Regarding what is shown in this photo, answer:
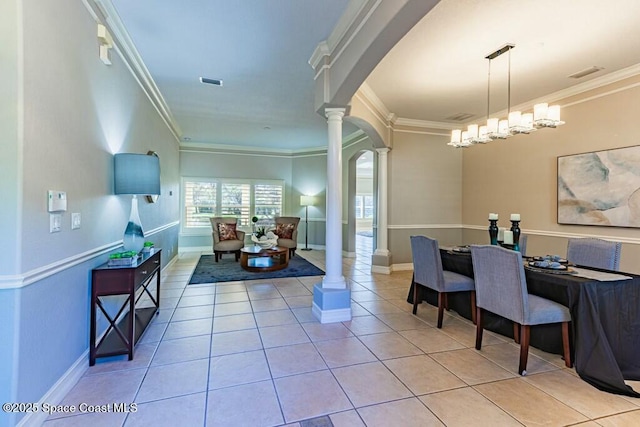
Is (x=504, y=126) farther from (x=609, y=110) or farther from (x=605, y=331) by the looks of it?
(x=605, y=331)

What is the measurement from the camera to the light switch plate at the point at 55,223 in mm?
1808

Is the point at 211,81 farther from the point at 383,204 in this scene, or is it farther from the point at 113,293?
the point at 383,204

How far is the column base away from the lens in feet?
10.7

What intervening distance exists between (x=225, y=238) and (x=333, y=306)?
13.9 ft

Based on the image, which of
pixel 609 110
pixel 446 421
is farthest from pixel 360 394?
pixel 609 110

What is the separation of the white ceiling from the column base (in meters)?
2.66

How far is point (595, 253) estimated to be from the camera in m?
3.07

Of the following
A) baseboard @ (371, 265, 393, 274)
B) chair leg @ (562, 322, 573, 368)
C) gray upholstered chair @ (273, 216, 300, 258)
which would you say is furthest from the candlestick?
gray upholstered chair @ (273, 216, 300, 258)

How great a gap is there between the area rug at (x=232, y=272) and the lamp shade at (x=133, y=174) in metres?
2.44

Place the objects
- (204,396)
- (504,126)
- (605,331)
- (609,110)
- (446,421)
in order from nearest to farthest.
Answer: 1. (446,421)
2. (204,396)
3. (605,331)
4. (504,126)
5. (609,110)

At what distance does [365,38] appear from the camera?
2453 mm

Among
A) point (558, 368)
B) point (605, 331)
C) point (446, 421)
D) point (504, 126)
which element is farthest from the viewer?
point (504, 126)

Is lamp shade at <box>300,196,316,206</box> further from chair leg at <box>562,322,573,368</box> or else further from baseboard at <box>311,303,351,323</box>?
chair leg at <box>562,322,573,368</box>

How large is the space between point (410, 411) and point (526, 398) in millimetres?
832
